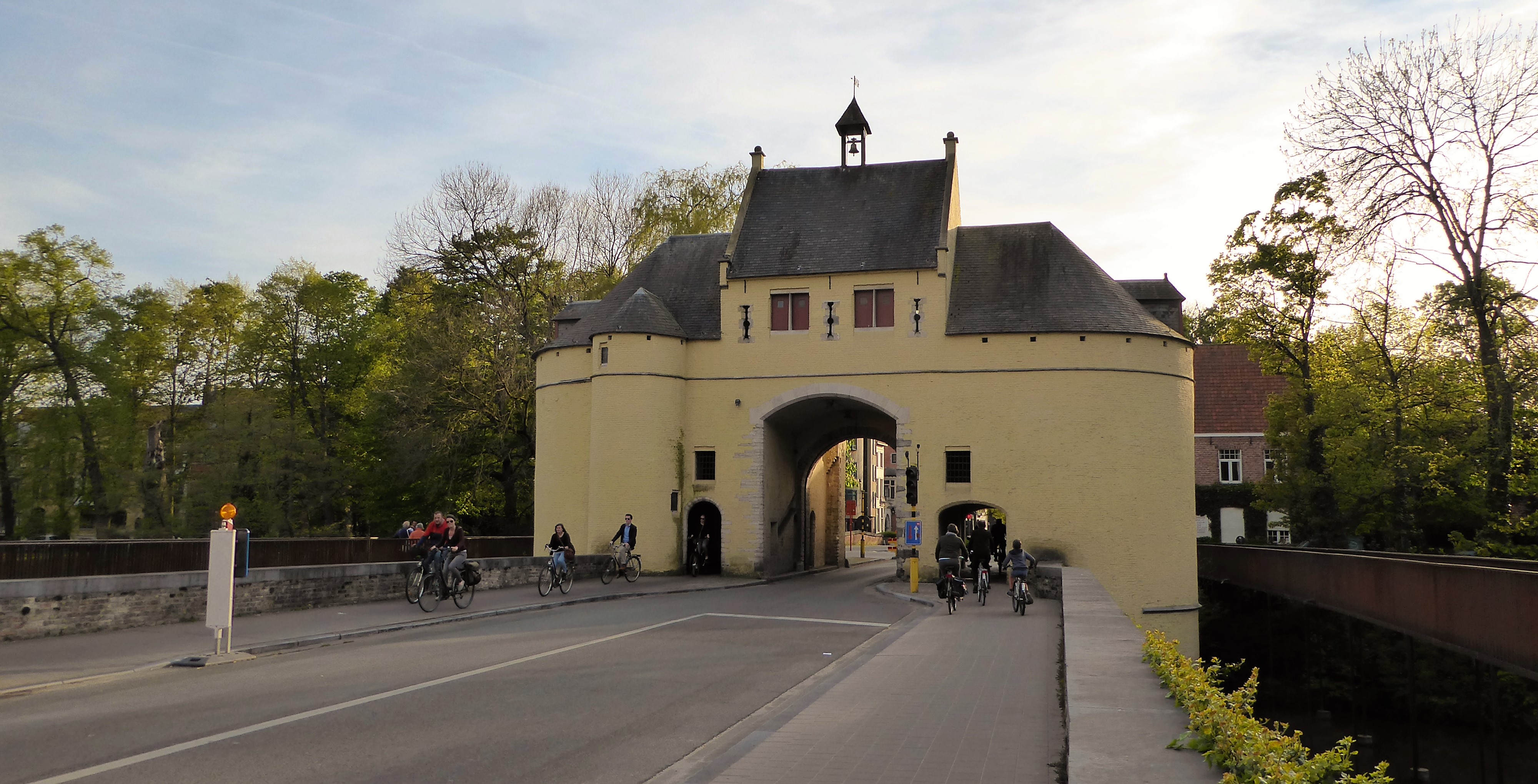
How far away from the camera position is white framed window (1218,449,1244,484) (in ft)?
158

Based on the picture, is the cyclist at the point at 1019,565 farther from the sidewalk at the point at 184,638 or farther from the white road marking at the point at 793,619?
the sidewalk at the point at 184,638

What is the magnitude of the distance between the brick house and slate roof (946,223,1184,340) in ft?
55.5

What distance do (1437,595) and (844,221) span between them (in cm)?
2065

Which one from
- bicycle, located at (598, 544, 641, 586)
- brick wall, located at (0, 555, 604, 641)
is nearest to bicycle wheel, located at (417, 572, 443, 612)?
brick wall, located at (0, 555, 604, 641)

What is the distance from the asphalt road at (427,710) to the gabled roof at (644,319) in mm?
16854

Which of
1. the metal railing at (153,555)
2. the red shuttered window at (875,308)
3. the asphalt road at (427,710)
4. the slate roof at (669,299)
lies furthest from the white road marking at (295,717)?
the red shuttered window at (875,308)

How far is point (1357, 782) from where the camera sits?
15.1 feet

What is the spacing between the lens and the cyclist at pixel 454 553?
1825cm

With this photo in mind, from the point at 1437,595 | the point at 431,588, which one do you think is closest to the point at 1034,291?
the point at 1437,595

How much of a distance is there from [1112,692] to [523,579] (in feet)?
61.8

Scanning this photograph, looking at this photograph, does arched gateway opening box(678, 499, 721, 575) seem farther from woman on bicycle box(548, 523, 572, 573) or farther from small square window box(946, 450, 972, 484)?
woman on bicycle box(548, 523, 572, 573)

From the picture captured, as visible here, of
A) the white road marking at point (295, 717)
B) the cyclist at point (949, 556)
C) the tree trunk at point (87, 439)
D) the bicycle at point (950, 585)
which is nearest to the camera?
the white road marking at point (295, 717)

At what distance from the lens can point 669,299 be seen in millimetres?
34438

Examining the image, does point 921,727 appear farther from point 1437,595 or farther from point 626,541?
point 626,541
